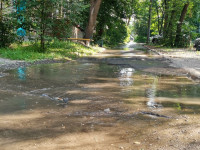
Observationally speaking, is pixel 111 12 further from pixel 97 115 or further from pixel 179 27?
pixel 97 115

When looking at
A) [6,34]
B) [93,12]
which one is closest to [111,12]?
[93,12]

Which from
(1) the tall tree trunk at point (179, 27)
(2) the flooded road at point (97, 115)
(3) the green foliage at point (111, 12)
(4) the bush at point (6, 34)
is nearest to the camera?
(2) the flooded road at point (97, 115)

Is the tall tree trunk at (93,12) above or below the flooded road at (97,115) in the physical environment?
above

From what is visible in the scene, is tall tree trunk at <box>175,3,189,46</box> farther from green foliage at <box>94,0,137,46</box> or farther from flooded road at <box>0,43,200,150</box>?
flooded road at <box>0,43,200,150</box>

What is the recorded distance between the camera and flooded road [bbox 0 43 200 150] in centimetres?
360

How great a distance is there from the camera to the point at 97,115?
15.6 feet

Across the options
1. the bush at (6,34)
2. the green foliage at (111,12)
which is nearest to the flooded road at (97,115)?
the bush at (6,34)

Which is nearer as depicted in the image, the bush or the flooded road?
the flooded road

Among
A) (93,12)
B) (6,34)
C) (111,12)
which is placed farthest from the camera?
(111,12)

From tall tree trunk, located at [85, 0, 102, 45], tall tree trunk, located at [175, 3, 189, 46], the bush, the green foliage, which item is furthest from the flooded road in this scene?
the green foliage

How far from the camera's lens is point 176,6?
31125 mm

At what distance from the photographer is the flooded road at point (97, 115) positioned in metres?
3.60

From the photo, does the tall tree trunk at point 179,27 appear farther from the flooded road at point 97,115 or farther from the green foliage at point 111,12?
the flooded road at point 97,115


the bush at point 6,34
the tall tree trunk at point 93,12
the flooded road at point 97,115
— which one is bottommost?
the flooded road at point 97,115
